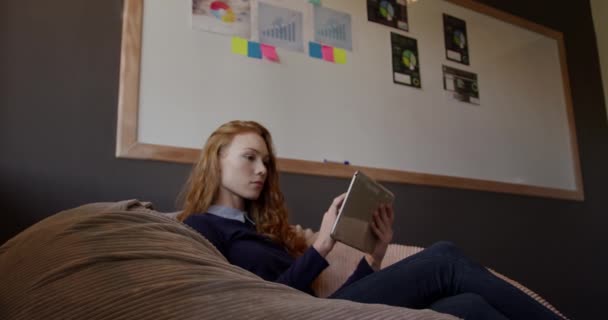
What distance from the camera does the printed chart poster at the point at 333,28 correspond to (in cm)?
191

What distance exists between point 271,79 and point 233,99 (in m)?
0.18

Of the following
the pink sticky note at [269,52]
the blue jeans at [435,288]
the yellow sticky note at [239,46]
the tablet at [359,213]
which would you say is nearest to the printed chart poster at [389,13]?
the pink sticky note at [269,52]

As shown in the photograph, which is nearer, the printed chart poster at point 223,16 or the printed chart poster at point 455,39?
the printed chart poster at point 223,16

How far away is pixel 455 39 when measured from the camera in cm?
→ 232

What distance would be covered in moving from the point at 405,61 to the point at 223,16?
846mm

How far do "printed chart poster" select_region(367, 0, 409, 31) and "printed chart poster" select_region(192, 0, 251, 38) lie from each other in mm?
592

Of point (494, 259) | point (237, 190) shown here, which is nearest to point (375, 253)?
point (237, 190)

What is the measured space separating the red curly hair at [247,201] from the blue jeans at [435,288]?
1.58 ft

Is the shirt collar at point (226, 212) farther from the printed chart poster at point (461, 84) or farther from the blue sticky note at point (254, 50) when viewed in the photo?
the printed chart poster at point (461, 84)

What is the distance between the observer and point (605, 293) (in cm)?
251

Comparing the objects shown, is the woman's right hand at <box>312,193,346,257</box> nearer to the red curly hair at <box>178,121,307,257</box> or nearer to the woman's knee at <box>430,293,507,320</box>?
the red curly hair at <box>178,121,307,257</box>

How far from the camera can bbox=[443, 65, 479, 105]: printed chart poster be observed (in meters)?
2.23

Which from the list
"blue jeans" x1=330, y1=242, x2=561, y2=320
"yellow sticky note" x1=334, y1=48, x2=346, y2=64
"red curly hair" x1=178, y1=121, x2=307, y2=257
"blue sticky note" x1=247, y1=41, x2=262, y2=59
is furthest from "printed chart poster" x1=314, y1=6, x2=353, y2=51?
"blue jeans" x1=330, y1=242, x2=561, y2=320

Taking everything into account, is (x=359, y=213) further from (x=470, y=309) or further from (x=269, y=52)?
(x=269, y=52)
